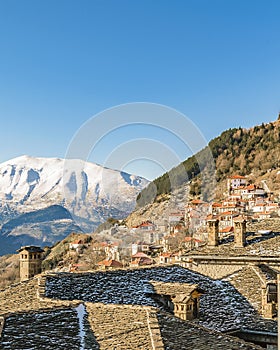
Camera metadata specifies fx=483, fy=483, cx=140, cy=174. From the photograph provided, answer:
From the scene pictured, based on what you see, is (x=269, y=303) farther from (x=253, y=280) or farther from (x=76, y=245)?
(x=76, y=245)

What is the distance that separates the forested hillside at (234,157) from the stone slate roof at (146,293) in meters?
118

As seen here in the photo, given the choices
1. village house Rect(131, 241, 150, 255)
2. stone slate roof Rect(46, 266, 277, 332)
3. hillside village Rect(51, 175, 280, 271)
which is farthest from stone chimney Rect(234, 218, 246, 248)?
village house Rect(131, 241, 150, 255)

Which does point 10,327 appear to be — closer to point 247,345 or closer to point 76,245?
point 247,345

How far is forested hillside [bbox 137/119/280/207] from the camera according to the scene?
14310cm

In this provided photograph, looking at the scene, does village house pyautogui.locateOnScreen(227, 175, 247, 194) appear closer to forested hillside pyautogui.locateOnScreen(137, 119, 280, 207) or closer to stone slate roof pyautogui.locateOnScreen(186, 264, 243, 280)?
forested hillside pyautogui.locateOnScreen(137, 119, 280, 207)

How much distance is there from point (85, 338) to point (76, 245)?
3463 inches

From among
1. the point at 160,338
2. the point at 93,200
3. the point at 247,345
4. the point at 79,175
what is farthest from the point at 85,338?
the point at 93,200

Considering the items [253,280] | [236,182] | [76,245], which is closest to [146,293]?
[253,280]

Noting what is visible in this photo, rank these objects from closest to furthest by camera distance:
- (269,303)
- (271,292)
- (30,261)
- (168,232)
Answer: (271,292), (269,303), (30,261), (168,232)

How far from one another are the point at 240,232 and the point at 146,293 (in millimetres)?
7493

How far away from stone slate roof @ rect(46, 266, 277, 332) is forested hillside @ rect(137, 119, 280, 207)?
387 feet

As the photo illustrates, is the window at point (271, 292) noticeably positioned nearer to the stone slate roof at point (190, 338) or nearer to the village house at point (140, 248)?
the stone slate roof at point (190, 338)

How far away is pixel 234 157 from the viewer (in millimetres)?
155250

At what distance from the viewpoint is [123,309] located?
39.1 feet
